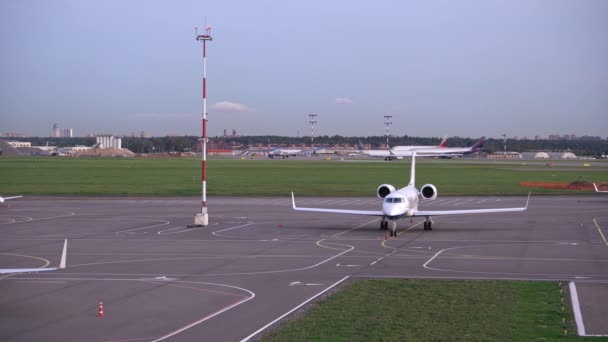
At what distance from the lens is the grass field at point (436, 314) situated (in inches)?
636

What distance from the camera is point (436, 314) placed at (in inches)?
716

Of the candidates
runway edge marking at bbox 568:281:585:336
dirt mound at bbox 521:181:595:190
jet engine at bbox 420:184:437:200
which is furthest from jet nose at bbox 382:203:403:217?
dirt mound at bbox 521:181:595:190

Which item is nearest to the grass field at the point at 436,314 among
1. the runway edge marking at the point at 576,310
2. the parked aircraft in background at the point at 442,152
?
the runway edge marking at the point at 576,310

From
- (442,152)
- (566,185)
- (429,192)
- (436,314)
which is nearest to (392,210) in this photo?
(429,192)

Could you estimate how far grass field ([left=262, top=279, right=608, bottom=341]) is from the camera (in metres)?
16.2

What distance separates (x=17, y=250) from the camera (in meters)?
30.8

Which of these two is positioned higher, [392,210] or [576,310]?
[392,210]

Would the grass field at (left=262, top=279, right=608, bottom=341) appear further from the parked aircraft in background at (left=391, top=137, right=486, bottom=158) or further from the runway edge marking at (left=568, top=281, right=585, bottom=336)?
the parked aircraft in background at (left=391, top=137, right=486, bottom=158)

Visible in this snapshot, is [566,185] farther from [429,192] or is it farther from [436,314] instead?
[436,314]

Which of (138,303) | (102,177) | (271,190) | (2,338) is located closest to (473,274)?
(138,303)

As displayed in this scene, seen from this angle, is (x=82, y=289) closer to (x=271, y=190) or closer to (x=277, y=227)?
(x=277, y=227)

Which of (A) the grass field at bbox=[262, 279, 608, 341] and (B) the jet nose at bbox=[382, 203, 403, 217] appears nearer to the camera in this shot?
(A) the grass field at bbox=[262, 279, 608, 341]

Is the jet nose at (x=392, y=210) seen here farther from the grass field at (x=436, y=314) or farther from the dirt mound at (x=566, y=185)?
the dirt mound at (x=566, y=185)

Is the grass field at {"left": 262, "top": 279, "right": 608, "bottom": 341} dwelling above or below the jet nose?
below
